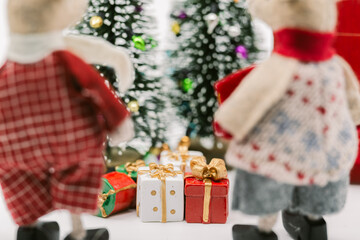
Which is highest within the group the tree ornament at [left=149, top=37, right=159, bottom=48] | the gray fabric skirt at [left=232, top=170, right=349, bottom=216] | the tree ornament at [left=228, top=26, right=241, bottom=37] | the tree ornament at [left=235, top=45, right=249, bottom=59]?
the tree ornament at [left=228, top=26, right=241, bottom=37]

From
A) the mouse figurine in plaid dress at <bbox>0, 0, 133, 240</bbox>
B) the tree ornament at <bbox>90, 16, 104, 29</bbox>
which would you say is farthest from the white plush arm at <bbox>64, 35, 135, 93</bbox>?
the tree ornament at <bbox>90, 16, 104, 29</bbox>

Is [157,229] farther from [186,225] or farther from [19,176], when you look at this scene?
[19,176]

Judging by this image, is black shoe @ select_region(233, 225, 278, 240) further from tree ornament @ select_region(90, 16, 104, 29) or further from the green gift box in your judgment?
tree ornament @ select_region(90, 16, 104, 29)

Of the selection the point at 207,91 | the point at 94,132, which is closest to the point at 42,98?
the point at 94,132

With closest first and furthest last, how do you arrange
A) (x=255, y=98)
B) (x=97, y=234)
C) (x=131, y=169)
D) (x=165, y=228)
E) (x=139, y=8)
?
(x=255, y=98) < (x=97, y=234) < (x=165, y=228) < (x=131, y=169) < (x=139, y=8)

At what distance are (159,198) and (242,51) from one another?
2.50ft

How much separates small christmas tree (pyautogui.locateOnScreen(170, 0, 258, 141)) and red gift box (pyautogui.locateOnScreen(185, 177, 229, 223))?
0.54 m

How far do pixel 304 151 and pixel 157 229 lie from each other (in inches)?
23.3

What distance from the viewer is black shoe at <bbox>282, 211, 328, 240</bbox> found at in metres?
1.22

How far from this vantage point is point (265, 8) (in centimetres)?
107

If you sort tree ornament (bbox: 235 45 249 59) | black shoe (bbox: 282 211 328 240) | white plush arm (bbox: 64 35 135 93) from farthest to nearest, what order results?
tree ornament (bbox: 235 45 249 59) → black shoe (bbox: 282 211 328 240) → white plush arm (bbox: 64 35 135 93)

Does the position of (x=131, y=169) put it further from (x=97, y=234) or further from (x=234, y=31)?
(x=234, y=31)

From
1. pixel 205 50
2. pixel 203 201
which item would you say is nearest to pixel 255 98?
pixel 203 201

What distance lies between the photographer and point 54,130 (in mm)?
1022
